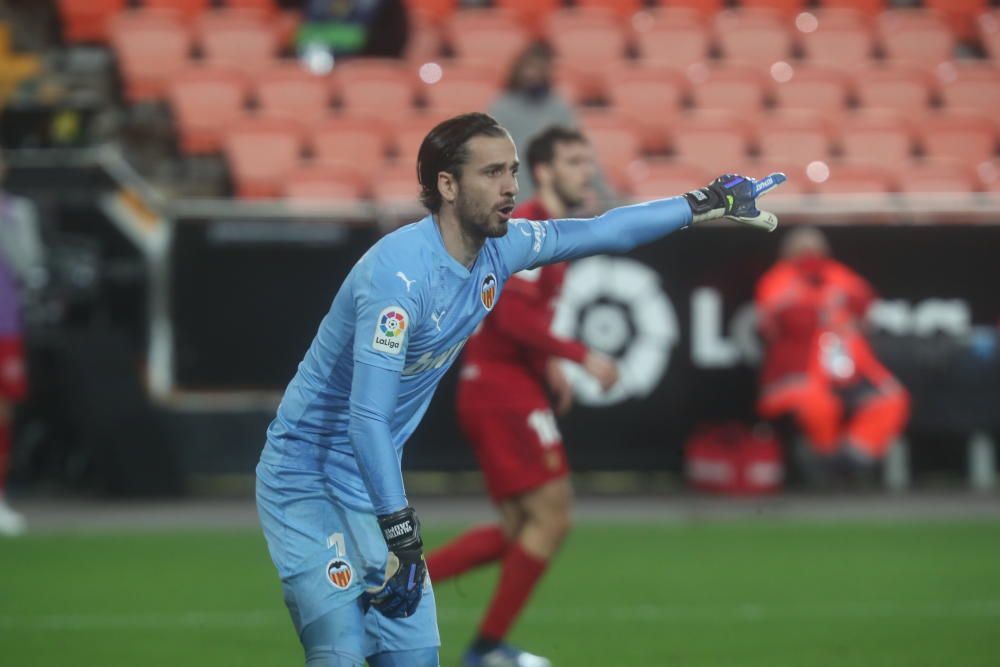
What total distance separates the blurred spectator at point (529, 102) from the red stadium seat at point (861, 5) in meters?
6.98

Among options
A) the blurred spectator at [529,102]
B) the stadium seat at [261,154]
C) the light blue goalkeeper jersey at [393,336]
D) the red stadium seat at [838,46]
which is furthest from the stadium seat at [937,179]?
the light blue goalkeeper jersey at [393,336]

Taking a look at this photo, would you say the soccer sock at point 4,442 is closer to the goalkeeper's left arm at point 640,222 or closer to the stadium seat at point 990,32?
the goalkeeper's left arm at point 640,222

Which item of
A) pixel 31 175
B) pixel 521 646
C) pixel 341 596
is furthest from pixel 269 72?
pixel 341 596

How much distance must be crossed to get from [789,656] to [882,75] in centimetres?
909

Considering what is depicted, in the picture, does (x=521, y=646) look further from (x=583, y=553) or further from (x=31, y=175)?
(x=31, y=175)

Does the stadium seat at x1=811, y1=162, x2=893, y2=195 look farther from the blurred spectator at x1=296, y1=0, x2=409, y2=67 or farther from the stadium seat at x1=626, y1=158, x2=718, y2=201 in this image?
the blurred spectator at x1=296, y1=0, x2=409, y2=67

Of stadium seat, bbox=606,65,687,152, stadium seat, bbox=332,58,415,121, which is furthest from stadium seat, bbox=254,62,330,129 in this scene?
stadium seat, bbox=606,65,687,152

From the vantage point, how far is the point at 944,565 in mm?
9266

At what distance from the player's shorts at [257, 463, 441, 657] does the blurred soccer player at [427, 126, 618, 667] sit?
7.36ft

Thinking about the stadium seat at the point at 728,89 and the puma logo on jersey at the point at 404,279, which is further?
the stadium seat at the point at 728,89

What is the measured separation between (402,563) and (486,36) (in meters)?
11.0

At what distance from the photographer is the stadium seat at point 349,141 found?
43.9ft

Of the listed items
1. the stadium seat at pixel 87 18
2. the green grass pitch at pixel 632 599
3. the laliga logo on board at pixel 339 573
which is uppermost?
the stadium seat at pixel 87 18

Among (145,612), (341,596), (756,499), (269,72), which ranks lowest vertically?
(756,499)
